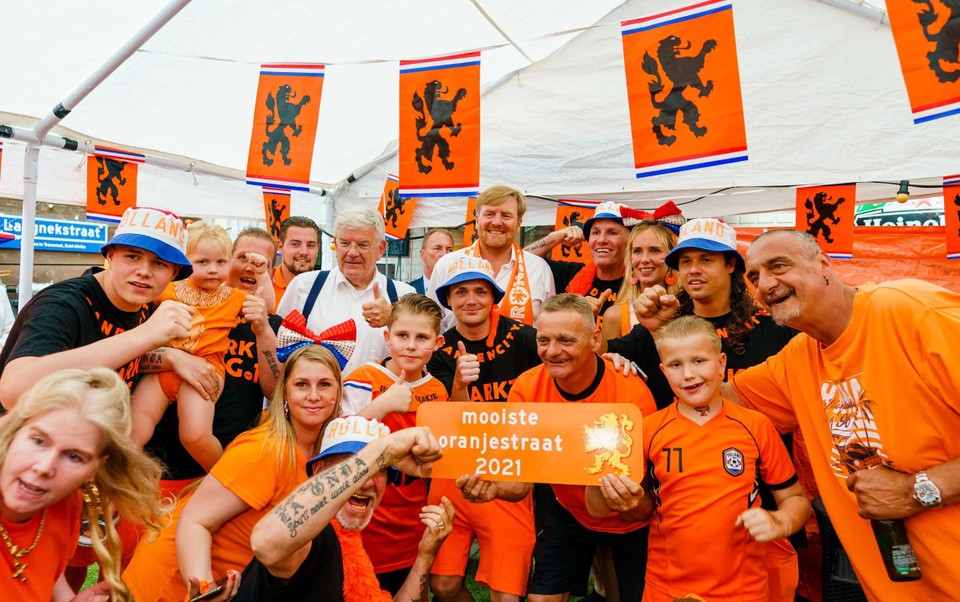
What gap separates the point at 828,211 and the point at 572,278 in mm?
3371

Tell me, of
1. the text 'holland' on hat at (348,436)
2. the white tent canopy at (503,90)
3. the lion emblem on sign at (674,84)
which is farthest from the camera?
the white tent canopy at (503,90)

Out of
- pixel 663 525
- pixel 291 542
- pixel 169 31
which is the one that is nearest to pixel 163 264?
pixel 291 542

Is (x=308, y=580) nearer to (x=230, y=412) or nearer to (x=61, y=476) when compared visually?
(x=61, y=476)

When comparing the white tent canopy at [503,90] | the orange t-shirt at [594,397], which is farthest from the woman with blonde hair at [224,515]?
the white tent canopy at [503,90]

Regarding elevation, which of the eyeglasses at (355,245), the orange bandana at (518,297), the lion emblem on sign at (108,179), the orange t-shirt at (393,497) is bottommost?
the orange t-shirt at (393,497)

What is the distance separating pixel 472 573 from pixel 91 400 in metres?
3.27

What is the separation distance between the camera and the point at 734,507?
2453 millimetres

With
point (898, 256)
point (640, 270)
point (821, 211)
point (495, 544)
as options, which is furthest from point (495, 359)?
point (898, 256)

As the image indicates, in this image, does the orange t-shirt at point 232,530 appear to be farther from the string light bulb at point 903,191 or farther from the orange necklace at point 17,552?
the string light bulb at point 903,191

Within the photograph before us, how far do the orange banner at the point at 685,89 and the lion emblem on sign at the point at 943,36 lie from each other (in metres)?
0.96

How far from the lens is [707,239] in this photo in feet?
10.3

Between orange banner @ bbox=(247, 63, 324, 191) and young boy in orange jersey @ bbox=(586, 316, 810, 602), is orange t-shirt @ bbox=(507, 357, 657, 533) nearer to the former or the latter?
young boy in orange jersey @ bbox=(586, 316, 810, 602)

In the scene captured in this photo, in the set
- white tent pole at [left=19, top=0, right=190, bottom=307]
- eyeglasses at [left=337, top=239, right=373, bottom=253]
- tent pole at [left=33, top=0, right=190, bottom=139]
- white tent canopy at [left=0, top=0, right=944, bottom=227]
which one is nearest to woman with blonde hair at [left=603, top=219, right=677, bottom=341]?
eyeglasses at [left=337, top=239, right=373, bottom=253]

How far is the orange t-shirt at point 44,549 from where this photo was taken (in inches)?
73.5
